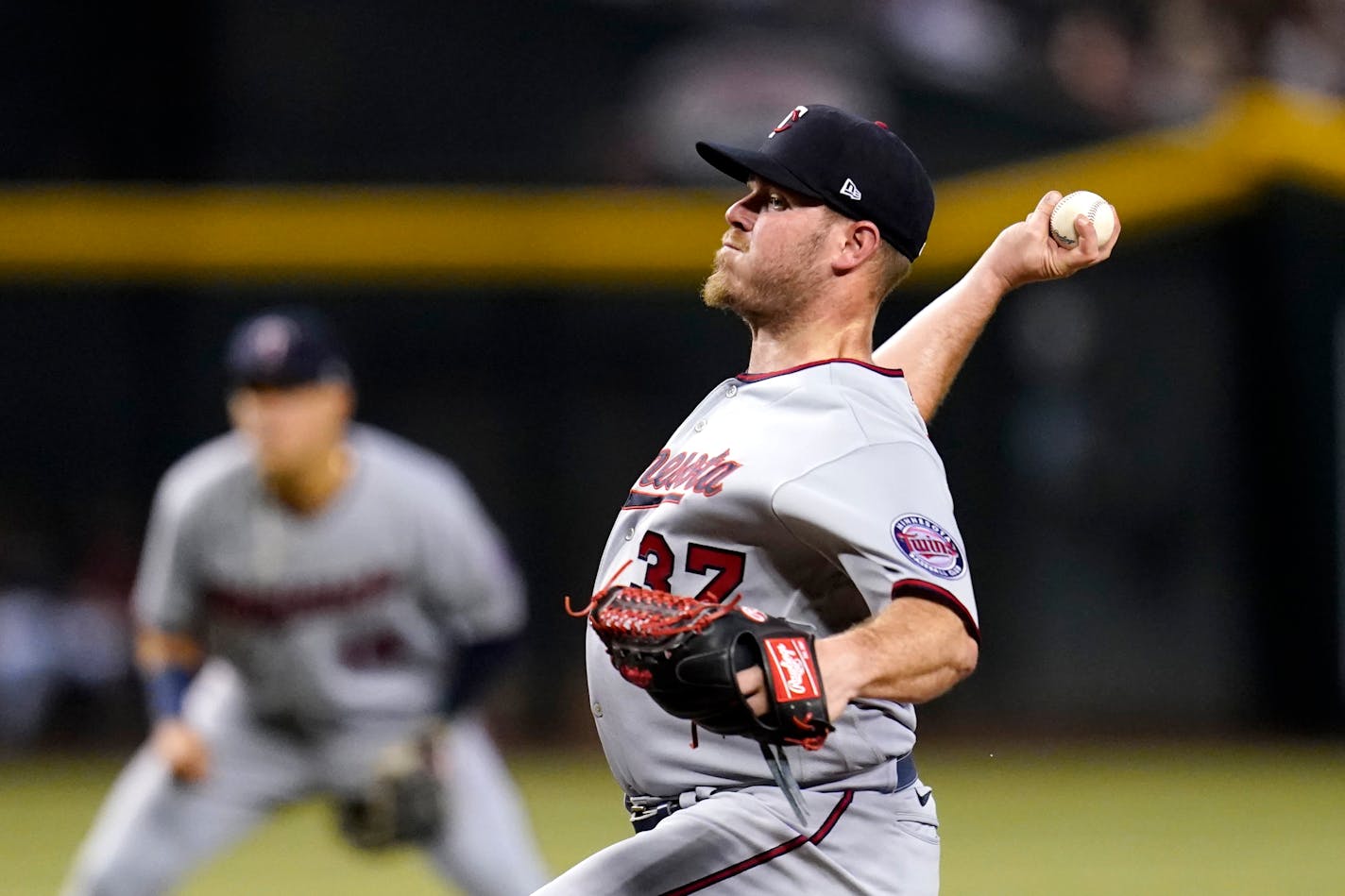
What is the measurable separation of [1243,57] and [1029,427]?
3.11 metres

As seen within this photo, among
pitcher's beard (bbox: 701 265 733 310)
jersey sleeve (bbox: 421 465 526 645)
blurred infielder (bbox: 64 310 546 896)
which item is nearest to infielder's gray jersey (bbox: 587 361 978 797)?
pitcher's beard (bbox: 701 265 733 310)

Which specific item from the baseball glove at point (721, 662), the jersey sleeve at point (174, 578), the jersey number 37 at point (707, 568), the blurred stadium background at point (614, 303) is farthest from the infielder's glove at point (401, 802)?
the blurred stadium background at point (614, 303)

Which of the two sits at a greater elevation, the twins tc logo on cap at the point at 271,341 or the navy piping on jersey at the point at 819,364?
the twins tc logo on cap at the point at 271,341

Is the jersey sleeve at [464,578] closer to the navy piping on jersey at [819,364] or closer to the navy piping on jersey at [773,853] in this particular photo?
the navy piping on jersey at [819,364]

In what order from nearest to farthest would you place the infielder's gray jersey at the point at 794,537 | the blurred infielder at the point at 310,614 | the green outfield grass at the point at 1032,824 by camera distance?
1. the infielder's gray jersey at the point at 794,537
2. the blurred infielder at the point at 310,614
3. the green outfield grass at the point at 1032,824

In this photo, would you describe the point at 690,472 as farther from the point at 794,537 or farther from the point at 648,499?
the point at 794,537

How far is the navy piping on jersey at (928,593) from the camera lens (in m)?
2.81

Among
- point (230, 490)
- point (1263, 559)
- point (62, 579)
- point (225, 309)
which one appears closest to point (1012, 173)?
point (1263, 559)

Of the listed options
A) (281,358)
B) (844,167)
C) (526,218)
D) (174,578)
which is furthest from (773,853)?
(526,218)

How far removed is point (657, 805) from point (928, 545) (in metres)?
0.69

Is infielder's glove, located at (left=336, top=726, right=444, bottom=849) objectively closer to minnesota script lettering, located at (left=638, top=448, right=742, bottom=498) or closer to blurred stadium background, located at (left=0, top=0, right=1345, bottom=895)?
minnesota script lettering, located at (left=638, top=448, right=742, bottom=498)

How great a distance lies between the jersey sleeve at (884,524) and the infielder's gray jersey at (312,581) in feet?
9.39

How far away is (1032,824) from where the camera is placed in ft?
32.2

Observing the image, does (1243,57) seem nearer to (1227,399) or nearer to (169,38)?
(1227,399)
